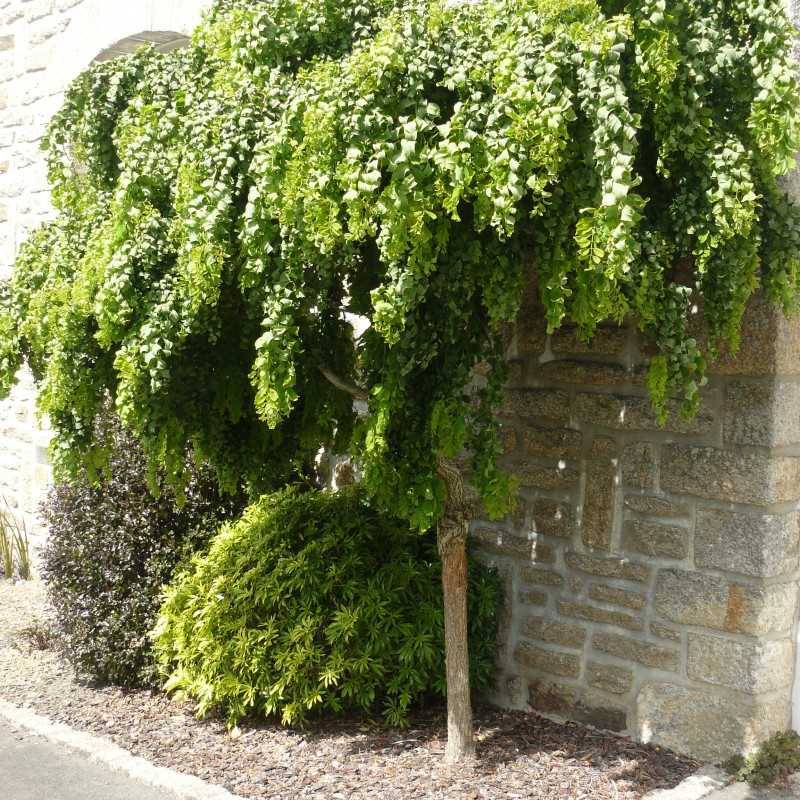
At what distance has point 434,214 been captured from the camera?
2.68 meters

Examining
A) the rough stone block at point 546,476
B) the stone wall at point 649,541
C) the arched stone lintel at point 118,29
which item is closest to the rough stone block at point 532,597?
the stone wall at point 649,541

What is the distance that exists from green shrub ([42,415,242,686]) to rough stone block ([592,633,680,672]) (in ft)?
6.42

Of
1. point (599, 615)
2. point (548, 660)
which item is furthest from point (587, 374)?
point (548, 660)

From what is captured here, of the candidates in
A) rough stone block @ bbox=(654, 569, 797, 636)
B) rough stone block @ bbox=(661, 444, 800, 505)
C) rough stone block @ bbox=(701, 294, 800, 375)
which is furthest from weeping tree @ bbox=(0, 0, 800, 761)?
rough stone block @ bbox=(654, 569, 797, 636)

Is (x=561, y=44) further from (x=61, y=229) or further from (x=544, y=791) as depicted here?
(x=544, y=791)

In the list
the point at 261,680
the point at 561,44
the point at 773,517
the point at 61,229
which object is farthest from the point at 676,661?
the point at 61,229

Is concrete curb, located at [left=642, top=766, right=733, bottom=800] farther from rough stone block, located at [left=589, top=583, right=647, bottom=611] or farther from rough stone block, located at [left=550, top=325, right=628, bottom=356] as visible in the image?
rough stone block, located at [left=550, top=325, right=628, bottom=356]

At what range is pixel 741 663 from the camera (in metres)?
3.61

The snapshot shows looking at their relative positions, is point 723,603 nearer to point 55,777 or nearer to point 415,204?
point 415,204

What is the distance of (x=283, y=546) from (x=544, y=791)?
154 cm

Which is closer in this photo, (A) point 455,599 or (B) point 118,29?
(A) point 455,599

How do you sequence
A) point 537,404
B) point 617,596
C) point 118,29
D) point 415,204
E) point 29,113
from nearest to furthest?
point 415,204
point 617,596
point 537,404
point 118,29
point 29,113

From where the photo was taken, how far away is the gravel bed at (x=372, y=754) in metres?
3.56

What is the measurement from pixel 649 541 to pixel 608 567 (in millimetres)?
227
